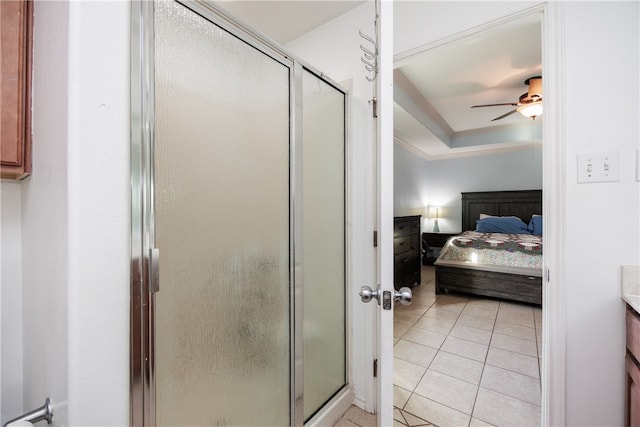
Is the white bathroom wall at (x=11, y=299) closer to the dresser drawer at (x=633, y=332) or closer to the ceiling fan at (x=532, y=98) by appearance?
the dresser drawer at (x=633, y=332)

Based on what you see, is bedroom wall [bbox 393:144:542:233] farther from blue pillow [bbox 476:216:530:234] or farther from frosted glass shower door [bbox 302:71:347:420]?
frosted glass shower door [bbox 302:71:347:420]

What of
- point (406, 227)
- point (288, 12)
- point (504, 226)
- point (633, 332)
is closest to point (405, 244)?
point (406, 227)

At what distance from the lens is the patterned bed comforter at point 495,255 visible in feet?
10.8

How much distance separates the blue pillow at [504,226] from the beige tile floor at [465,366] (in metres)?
1.75

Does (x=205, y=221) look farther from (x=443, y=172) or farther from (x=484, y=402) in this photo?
(x=443, y=172)

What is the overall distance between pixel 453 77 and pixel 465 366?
2821mm

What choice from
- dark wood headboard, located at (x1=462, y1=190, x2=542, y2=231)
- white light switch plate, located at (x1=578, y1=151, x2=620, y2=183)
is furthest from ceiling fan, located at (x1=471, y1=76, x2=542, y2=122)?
dark wood headboard, located at (x1=462, y1=190, x2=542, y2=231)

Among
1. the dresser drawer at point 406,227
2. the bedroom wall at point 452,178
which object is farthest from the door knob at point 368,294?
the bedroom wall at point 452,178

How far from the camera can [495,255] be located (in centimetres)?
347

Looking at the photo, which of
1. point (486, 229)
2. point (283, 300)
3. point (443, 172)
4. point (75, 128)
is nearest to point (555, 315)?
point (283, 300)

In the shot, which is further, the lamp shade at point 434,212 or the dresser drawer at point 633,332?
the lamp shade at point 434,212

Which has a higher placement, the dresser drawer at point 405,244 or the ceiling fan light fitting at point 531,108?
the ceiling fan light fitting at point 531,108

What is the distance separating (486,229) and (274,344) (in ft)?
15.9

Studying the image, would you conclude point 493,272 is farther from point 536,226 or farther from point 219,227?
point 219,227
